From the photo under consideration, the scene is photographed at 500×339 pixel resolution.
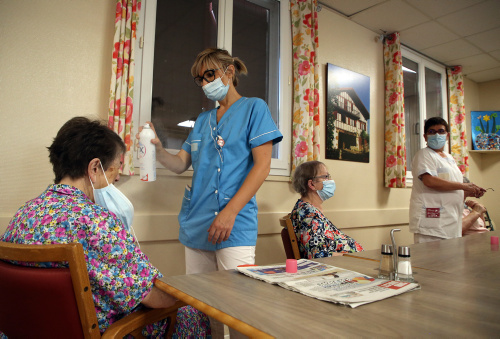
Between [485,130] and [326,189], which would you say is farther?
[485,130]

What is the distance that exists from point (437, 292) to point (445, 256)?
73 cm

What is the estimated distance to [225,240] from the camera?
1.37 meters

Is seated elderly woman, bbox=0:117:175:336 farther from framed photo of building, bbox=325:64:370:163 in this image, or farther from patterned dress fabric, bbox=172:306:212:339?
framed photo of building, bbox=325:64:370:163

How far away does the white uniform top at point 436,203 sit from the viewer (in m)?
2.56

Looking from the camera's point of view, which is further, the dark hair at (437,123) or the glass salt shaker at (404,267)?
the dark hair at (437,123)

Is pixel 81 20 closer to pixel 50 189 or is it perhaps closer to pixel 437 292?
pixel 50 189

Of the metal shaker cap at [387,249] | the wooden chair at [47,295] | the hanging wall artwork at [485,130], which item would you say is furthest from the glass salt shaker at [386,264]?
the hanging wall artwork at [485,130]

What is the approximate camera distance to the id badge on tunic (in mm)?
2584

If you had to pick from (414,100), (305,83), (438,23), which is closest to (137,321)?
(305,83)

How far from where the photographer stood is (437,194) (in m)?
2.62

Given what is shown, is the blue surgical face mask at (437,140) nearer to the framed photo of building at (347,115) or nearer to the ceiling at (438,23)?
the framed photo of building at (347,115)

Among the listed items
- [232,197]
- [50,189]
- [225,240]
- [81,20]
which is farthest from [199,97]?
[50,189]

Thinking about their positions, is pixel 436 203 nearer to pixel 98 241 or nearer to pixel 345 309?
pixel 345 309

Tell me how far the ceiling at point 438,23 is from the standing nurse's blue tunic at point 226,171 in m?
2.22
